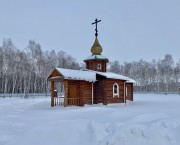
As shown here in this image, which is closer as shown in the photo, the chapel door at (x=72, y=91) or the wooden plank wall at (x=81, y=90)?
the wooden plank wall at (x=81, y=90)

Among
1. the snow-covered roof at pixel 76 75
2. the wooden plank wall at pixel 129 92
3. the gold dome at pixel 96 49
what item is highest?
the gold dome at pixel 96 49

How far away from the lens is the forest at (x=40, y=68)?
126ft

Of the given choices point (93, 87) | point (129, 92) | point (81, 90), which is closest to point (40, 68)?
point (129, 92)

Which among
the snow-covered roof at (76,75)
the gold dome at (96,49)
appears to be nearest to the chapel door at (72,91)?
the snow-covered roof at (76,75)

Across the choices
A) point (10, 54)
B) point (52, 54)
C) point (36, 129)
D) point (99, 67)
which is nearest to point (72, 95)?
point (99, 67)

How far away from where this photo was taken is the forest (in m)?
38.3

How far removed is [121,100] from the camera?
21625 millimetres

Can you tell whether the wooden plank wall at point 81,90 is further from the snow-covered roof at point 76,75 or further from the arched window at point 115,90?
the arched window at point 115,90

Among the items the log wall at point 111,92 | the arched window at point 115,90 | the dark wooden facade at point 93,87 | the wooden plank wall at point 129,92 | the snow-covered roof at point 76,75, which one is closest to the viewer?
the snow-covered roof at point 76,75

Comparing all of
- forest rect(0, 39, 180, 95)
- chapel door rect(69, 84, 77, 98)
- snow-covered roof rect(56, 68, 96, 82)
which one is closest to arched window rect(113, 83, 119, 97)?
snow-covered roof rect(56, 68, 96, 82)

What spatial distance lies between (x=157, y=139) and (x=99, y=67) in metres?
16.8

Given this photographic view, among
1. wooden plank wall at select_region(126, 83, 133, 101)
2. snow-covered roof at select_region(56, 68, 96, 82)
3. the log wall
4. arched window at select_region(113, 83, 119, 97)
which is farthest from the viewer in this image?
wooden plank wall at select_region(126, 83, 133, 101)

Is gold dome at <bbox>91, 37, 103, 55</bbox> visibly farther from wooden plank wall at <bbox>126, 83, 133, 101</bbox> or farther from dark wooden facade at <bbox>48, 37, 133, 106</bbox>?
wooden plank wall at <bbox>126, 83, 133, 101</bbox>

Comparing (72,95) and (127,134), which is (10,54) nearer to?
(72,95)
